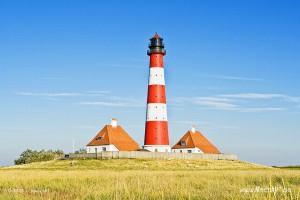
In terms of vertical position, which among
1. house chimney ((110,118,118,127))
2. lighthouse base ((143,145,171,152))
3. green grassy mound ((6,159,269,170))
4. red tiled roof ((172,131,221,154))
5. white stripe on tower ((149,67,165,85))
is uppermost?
white stripe on tower ((149,67,165,85))

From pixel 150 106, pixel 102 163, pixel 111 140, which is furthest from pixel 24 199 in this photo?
pixel 111 140

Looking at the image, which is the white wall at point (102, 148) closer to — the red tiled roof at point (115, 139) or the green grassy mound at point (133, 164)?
the red tiled roof at point (115, 139)

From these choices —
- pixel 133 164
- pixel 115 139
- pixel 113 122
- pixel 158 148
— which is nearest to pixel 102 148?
pixel 115 139

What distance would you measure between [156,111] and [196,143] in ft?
57.2

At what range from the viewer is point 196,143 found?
7519 cm

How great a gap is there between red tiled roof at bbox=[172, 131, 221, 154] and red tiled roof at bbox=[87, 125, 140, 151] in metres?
8.38

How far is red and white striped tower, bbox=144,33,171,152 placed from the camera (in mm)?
59562

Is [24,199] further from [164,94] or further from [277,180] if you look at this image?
[164,94]

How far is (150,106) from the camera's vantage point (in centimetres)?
5975

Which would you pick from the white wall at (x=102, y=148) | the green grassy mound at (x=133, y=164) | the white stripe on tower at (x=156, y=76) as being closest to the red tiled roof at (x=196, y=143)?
the white wall at (x=102, y=148)

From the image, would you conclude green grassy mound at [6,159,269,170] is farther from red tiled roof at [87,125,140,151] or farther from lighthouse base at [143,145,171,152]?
red tiled roof at [87,125,140,151]

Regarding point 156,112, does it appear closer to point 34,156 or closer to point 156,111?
point 156,111

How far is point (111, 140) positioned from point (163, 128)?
34.6 ft

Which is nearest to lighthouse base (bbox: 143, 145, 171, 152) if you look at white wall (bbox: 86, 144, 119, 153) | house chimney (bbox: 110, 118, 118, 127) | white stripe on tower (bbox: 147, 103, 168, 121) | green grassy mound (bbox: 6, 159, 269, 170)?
green grassy mound (bbox: 6, 159, 269, 170)
